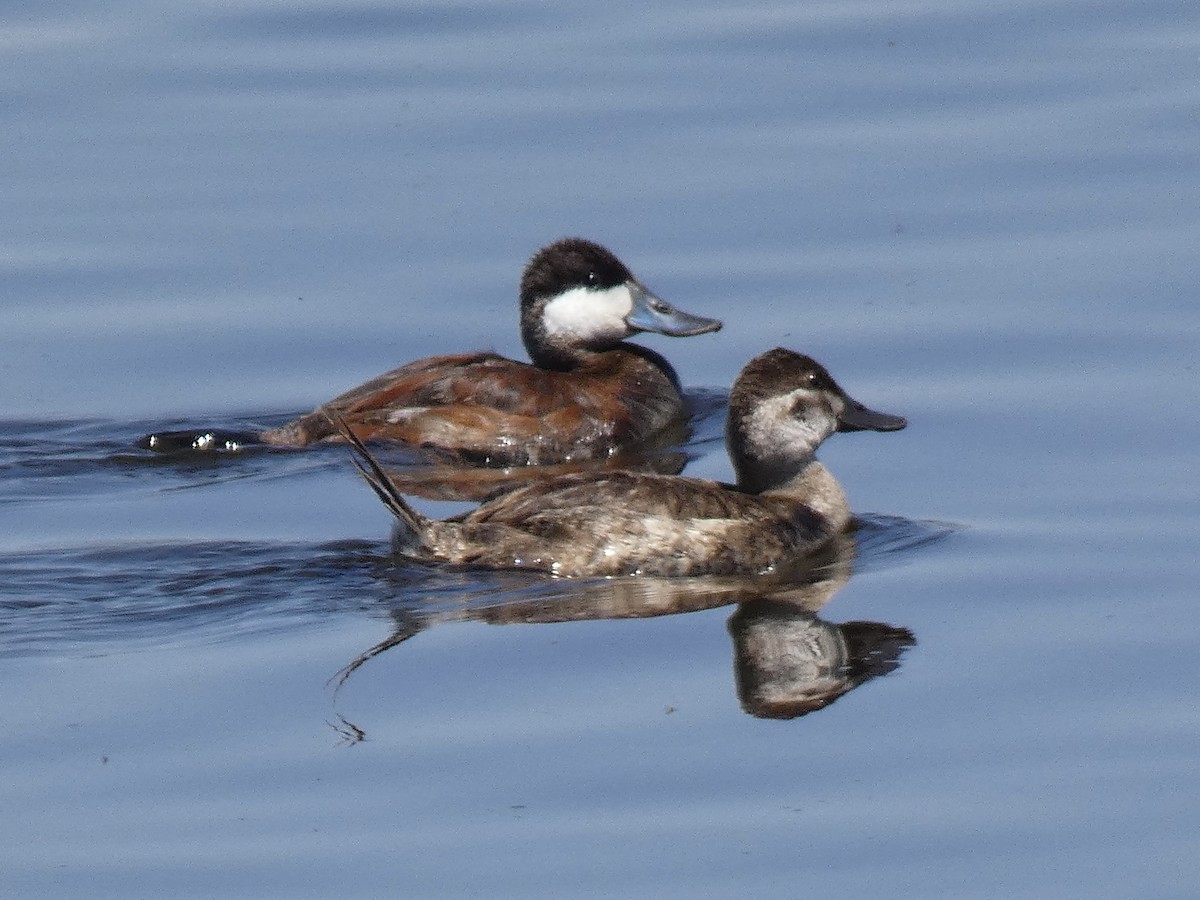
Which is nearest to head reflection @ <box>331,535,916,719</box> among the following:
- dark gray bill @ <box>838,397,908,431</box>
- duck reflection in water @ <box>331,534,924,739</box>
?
duck reflection in water @ <box>331,534,924,739</box>

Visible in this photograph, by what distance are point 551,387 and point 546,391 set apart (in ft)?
0.16

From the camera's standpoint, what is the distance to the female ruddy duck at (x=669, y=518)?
8828 mm

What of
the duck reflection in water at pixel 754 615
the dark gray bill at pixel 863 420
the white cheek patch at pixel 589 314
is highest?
the white cheek patch at pixel 589 314

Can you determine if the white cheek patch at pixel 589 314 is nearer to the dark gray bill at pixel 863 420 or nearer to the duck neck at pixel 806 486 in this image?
the duck neck at pixel 806 486

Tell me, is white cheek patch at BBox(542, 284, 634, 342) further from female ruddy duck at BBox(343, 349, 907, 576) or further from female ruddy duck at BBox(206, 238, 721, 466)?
female ruddy duck at BBox(343, 349, 907, 576)

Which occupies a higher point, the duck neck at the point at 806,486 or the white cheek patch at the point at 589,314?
the white cheek patch at the point at 589,314

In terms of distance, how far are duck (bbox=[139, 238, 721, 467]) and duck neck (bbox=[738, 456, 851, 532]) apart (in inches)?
57.7

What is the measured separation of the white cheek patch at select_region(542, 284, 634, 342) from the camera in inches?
453

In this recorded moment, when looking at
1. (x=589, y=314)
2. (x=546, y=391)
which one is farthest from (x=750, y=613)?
(x=589, y=314)

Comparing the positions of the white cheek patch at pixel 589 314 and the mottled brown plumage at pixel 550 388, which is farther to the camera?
the white cheek patch at pixel 589 314

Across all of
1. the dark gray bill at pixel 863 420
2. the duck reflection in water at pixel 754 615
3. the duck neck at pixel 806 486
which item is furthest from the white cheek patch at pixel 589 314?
the duck reflection in water at pixel 754 615

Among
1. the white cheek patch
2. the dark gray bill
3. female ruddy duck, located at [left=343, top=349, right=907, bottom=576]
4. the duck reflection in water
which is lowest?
the duck reflection in water

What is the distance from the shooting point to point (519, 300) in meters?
11.7

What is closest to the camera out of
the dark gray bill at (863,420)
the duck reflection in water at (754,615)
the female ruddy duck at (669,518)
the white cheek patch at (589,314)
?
the duck reflection in water at (754,615)
